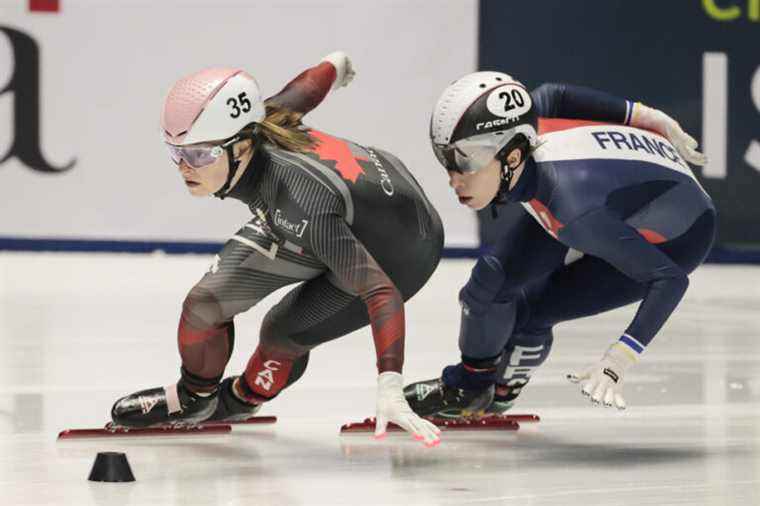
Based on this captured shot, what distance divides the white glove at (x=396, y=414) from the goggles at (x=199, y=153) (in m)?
0.90

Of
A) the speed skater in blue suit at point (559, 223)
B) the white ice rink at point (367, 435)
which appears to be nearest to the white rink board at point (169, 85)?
the white ice rink at point (367, 435)

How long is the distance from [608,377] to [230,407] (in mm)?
1439

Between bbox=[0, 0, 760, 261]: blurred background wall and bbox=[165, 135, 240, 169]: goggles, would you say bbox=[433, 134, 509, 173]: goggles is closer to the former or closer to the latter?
bbox=[165, 135, 240, 169]: goggles

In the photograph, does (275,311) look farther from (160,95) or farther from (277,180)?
(160,95)

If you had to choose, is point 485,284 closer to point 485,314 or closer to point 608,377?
point 485,314

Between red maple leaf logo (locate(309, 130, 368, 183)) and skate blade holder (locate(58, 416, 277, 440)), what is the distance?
1.02 metres

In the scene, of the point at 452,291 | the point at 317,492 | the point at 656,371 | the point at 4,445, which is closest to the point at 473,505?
the point at 317,492

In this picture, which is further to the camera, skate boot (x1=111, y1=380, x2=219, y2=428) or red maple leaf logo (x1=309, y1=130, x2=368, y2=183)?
skate boot (x1=111, y1=380, x2=219, y2=428)

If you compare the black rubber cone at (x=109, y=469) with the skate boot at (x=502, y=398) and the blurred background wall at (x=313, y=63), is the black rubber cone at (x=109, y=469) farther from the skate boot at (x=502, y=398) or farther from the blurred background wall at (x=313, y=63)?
the blurred background wall at (x=313, y=63)

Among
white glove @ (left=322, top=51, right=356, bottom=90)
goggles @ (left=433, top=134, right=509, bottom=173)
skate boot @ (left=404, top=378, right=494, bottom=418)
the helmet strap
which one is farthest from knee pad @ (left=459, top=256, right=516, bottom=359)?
white glove @ (left=322, top=51, right=356, bottom=90)

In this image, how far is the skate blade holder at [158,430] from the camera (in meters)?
5.25

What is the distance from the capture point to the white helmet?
4.91 meters

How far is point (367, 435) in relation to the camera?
547 centimetres

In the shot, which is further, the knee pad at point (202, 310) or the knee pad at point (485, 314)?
the knee pad at point (485, 314)
